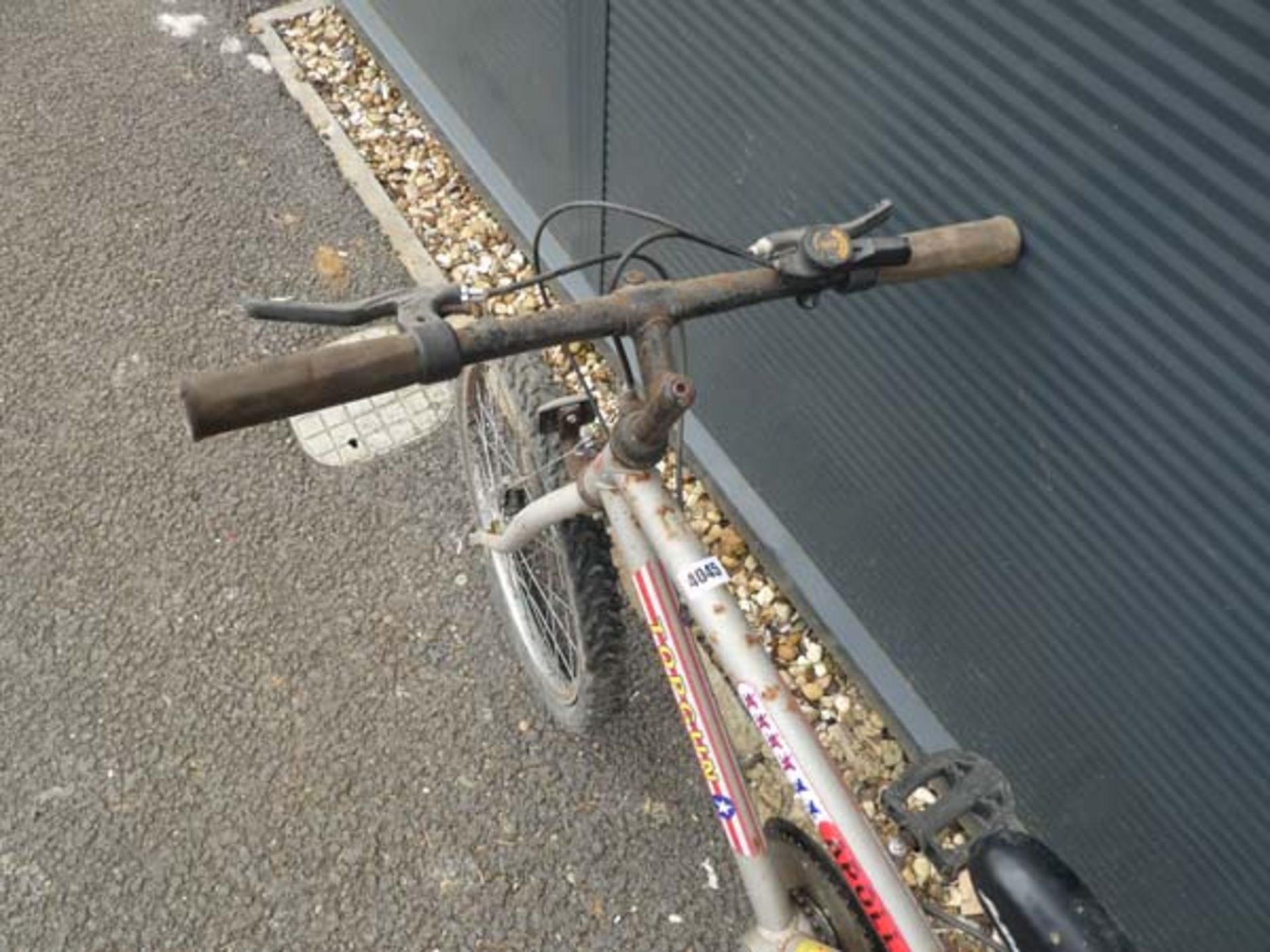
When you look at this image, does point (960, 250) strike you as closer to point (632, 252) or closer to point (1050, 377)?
point (1050, 377)

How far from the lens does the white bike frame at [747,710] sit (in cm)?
165

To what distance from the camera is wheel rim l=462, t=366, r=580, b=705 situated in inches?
99.7

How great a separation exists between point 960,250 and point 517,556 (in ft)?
5.09

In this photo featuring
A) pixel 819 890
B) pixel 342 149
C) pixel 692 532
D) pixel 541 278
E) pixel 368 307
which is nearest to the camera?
pixel 368 307

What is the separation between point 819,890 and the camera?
1896 millimetres

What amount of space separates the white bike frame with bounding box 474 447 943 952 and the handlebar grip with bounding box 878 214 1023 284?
525mm

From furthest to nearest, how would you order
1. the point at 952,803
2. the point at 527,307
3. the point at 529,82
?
the point at 527,307 < the point at 529,82 < the point at 952,803

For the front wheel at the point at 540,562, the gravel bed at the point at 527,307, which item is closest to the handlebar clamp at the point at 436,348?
the front wheel at the point at 540,562

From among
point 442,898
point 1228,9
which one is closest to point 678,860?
point 442,898

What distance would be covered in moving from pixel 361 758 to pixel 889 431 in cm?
164

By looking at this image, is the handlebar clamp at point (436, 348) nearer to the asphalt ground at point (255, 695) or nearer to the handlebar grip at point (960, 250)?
the handlebar grip at point (960, 250)

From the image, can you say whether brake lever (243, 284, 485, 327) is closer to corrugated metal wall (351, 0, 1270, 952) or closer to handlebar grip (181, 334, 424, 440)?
handlebar grip (181, 334, 424, 440)

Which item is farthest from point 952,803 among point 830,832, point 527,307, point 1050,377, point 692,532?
point 527,307

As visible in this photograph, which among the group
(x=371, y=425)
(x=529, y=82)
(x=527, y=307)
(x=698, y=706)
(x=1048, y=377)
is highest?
(x=1048, y=377)
